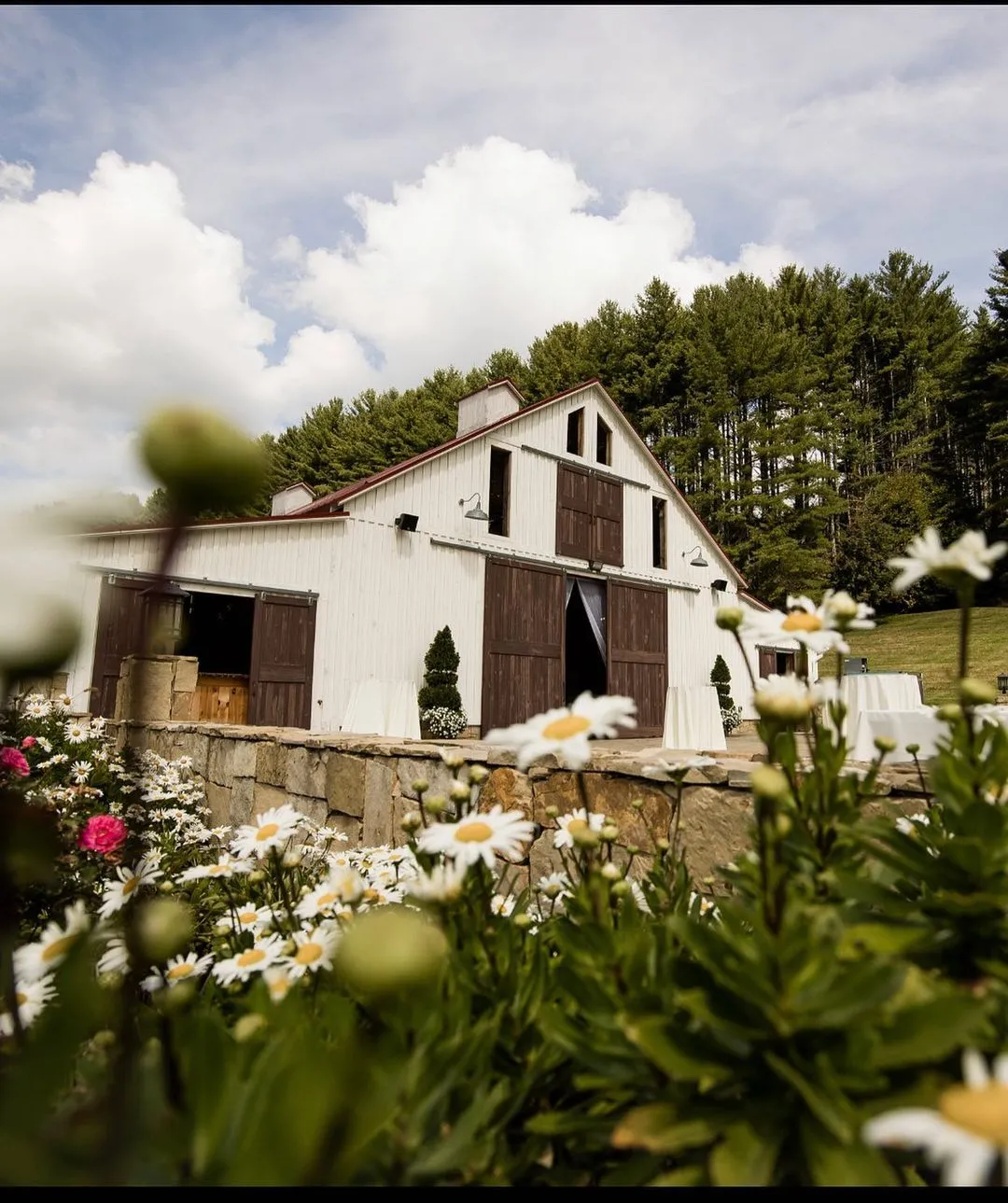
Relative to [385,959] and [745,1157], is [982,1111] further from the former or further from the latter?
[385,959]

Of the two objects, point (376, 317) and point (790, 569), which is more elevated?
point (790, 569)

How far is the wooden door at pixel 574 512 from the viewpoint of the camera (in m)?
11.8

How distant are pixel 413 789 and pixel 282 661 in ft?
23.3

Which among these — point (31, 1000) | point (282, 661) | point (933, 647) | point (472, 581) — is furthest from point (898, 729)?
point (933, 647)

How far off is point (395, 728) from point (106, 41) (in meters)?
6.60

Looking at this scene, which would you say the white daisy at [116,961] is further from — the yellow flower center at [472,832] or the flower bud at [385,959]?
the flower bud at [385,959]

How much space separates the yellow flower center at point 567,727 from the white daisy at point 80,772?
417cm

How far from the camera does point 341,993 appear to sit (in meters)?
1.02

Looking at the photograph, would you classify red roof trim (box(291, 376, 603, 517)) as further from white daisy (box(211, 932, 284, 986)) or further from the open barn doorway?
white daisy (box(211, 932, 284, 986))

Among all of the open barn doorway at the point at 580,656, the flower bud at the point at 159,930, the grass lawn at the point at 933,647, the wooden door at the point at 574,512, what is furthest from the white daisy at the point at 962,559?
the grass lawn at the point at 933,647

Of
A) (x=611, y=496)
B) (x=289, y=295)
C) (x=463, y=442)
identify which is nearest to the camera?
(x=289, y=295)

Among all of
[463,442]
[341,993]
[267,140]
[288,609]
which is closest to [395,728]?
[288,609]

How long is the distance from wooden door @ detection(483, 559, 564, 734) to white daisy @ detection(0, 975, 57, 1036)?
370 inches
